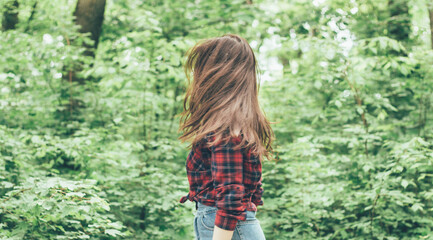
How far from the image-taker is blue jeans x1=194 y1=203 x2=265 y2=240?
1.47m

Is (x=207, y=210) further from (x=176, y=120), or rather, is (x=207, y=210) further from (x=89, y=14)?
(x=89, y=14)

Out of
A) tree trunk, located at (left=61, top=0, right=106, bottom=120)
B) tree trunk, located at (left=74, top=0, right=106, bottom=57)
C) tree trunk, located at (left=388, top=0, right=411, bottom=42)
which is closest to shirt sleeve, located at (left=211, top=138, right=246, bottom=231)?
tree trunk, located at (left=61, top=0, right=106, bottom=120)

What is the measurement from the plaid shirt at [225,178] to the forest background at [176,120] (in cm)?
139

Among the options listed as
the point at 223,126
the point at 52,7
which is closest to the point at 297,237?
the point at 223,126

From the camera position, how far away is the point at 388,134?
488cm

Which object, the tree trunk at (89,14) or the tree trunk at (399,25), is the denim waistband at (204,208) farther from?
the tree trunk at (399,25)

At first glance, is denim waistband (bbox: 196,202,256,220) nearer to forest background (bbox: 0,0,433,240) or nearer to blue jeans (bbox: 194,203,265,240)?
blue jeans (bbox: 194,203,265,240)

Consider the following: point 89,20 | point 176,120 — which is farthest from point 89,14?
point 176,120

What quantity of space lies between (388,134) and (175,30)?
141 inches

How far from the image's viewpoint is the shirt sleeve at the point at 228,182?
1.38 metres

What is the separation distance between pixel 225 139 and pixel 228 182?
Result: 17 cm

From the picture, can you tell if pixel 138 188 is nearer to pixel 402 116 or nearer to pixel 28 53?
pixel 28 53

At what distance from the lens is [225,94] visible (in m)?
1.52

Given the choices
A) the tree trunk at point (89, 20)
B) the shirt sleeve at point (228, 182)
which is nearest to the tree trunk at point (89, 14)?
the tree trunk at point (89, 20)
